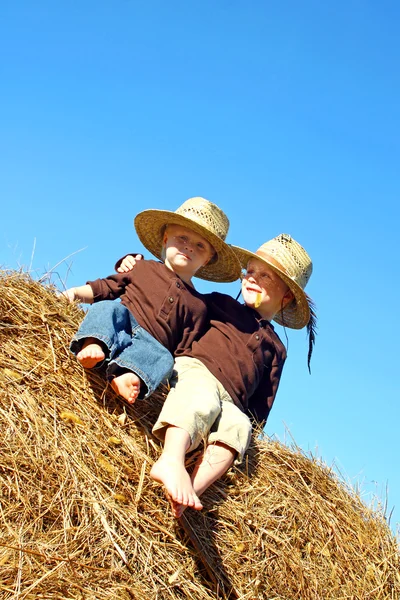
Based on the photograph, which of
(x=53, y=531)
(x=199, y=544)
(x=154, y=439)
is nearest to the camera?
(x=53, y=531)

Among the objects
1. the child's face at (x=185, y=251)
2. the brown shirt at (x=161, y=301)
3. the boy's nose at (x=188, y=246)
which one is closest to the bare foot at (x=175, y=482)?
the brown shirt at (x=161, y=301)

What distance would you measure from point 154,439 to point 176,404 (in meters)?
0.24

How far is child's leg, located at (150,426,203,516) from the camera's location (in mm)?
3342

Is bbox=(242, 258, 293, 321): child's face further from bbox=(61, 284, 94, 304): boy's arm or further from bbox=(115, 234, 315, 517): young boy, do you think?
bbox=(61, 284, 94, 304): boy's arm

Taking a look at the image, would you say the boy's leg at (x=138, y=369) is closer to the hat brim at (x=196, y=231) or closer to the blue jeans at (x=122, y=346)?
the blue jeans at (x=122, y=346)

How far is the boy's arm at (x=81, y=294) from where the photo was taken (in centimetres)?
Result: 449

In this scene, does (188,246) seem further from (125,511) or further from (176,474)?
(125,511)

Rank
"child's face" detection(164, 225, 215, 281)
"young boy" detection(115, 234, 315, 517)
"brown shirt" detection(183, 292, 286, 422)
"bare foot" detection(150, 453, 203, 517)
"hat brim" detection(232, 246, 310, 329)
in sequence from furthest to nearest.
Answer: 1. "hat brim" detection(232, 246, 310, 329)
2. "child's face" detection(164, 225, 215, 281)
3. "brown shirt" detection(183, 292, 286, 422)
4. "young boy" detection(115, 234, 315, 517)
5. "bare foot" detection(150, 453, 203, 517)

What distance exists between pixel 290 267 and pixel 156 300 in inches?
39.9

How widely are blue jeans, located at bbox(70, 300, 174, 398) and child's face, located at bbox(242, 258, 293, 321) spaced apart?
3.16 feet

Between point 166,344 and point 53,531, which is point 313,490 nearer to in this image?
point 166,344

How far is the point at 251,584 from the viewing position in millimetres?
3658

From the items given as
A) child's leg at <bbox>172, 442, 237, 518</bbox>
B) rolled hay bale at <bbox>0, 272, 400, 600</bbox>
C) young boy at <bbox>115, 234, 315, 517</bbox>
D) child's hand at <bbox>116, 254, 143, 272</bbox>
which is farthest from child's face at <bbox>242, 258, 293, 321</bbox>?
child's leg at <bbox>172, 442, 237, 518</bbox>

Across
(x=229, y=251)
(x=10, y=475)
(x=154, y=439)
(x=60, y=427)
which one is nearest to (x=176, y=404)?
(x=154, y=439)
